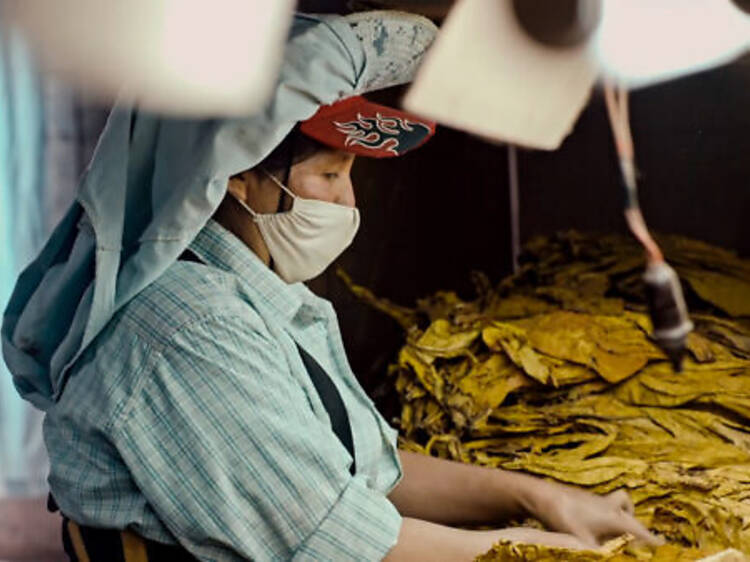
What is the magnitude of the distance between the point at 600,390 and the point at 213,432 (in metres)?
0.61

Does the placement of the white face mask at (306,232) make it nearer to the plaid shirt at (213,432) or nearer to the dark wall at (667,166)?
the plaid shirt at (213,432)

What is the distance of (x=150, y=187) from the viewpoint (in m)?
1.37

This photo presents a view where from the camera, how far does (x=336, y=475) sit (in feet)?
4.30

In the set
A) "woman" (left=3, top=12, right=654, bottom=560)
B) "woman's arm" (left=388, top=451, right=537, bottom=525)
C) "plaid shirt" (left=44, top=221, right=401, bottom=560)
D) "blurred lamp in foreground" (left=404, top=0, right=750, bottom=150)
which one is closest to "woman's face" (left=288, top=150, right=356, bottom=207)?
"woman" (left=3, top=12, right=654, bottom=560)

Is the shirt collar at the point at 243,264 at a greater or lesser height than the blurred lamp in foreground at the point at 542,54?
lesser

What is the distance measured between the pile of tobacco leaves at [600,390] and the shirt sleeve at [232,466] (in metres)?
0.20

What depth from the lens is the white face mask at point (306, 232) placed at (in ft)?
4.42

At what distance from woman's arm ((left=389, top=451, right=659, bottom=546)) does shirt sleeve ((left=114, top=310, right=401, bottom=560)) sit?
0.23m

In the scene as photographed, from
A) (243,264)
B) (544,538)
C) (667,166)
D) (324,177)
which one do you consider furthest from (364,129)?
(544,538)

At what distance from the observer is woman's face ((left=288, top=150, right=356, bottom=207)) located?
132 centimetres

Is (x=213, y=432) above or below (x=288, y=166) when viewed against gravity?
below

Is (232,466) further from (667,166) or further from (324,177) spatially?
(667,166)

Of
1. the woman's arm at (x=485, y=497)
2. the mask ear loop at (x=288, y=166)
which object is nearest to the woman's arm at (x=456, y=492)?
the woman's arm at (x=485, y=497)

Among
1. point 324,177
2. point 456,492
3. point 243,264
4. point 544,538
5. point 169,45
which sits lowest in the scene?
point 456,492
